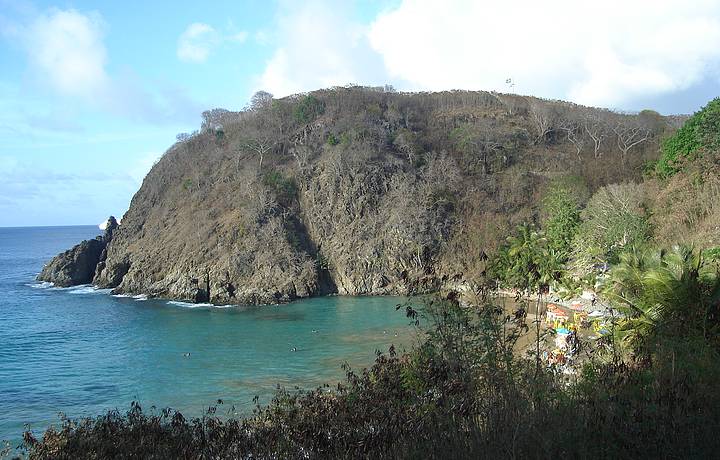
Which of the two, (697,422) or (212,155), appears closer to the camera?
(697,422)

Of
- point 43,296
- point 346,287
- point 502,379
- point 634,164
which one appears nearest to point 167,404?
point 502,379

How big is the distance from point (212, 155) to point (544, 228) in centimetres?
3832

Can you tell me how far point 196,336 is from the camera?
28734 mm

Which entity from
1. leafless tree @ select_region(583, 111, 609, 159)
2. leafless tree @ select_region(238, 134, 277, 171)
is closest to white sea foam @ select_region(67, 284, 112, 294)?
leafless tree @ select_region(238, 134, 277, 171)

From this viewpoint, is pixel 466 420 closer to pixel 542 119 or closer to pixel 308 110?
pixel 308 110

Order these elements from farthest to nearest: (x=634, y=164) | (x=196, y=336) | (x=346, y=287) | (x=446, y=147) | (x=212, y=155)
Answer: (x=212, y=155) → (x=446, y=147) → (x=634, y=164) → (x=346, y=287) → (x=196, y=336)

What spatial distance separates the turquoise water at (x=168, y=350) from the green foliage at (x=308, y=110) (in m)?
27.2

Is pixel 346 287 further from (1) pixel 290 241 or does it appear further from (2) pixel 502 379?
(2) pixel 502 379

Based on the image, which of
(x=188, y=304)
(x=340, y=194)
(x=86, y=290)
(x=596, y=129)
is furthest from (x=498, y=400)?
(x=596, y=129)

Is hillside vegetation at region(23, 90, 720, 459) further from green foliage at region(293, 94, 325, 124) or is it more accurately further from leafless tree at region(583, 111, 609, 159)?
green foliage at region(293, 94, 325, 124)

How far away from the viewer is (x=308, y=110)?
60.6 meters

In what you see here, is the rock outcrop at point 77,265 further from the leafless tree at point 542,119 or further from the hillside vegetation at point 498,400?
the leafless tree at point 542,119

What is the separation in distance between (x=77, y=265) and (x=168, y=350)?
32936mm

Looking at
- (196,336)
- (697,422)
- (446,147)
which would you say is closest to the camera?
(697,422)
